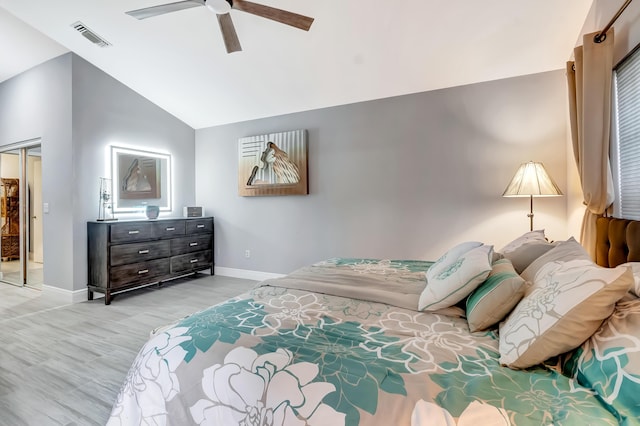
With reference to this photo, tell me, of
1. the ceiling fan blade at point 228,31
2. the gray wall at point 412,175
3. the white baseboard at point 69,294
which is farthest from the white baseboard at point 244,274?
the ceiling fan blade at point 228,31

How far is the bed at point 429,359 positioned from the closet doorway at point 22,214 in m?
4.73

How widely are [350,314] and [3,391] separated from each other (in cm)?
234

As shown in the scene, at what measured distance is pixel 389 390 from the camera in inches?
32.5

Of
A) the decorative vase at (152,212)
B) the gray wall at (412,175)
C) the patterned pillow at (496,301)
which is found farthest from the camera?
the decorative vase at (152,212)

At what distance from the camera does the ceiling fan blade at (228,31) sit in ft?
7.73

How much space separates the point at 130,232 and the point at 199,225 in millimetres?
1115

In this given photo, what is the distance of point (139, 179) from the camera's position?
14.5 feet

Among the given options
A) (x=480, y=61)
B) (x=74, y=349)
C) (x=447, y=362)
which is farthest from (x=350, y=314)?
(x=480, y=61)

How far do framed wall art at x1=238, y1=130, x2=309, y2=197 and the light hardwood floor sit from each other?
1506mm

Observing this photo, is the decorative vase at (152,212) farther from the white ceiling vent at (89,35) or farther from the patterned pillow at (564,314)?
the patterned pillow at (564,314)

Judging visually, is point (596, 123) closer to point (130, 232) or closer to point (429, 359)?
point (429, 359)

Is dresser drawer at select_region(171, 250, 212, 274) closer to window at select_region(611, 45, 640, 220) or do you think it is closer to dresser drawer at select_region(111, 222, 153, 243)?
dresser drawer at select_region(111, 222, 153, 243)

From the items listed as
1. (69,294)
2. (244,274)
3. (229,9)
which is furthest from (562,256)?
(69,294)

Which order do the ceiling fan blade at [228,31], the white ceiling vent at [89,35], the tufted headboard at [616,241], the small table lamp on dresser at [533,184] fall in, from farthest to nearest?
the white ceiling vent at [89,35], the small table lamp on dresser at [533,184], the ceiling fan blade at [228,31], the tufted headboard at [616,241]
